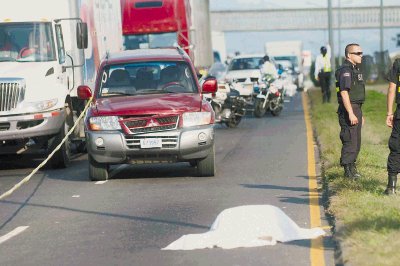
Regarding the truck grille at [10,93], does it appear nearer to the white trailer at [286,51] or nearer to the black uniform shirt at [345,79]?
the black uniform shirt at [345,79]

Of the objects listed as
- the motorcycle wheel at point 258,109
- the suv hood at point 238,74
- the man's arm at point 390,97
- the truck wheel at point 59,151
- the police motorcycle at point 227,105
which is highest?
the man's arm at point 390,97

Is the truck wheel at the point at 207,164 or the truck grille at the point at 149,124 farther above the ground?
the truck grille at the point at 149,124

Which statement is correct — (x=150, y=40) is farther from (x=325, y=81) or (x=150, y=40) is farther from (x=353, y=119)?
(x=353, y=119)

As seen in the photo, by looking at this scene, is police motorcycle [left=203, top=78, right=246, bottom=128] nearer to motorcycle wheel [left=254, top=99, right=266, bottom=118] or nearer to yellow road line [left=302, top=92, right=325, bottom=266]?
motorcycle wheel [left=254, top=99, right=266, bottom=118]

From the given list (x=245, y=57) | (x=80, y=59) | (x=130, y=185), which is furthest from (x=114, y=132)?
(x=245, y=57)

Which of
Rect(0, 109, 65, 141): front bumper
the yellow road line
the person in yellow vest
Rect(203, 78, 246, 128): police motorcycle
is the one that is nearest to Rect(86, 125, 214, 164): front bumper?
the yellow road line

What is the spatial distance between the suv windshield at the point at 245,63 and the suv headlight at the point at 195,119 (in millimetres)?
22687

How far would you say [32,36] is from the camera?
19.7 metres

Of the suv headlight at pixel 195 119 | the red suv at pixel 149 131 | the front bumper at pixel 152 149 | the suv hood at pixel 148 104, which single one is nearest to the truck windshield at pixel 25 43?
the red suv at pixel 149 131

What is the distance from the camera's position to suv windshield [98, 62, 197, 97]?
1770 cm

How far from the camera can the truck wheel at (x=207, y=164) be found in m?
16.9

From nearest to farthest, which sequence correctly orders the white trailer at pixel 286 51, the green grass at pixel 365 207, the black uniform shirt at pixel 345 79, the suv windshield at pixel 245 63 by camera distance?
the green grass at pixel 365 207 → the black uniform shirt at pixel 345 79 → the suv windshield at pixel 245 63 → the white trailer at pixel 286 51

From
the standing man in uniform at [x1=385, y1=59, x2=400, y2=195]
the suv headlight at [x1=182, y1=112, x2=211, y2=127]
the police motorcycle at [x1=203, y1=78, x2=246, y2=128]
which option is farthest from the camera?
the police motorcycle at [x1=203, y1=78, x2=246, y2=128]

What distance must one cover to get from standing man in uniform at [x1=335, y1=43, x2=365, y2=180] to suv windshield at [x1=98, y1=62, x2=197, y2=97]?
133 inches
